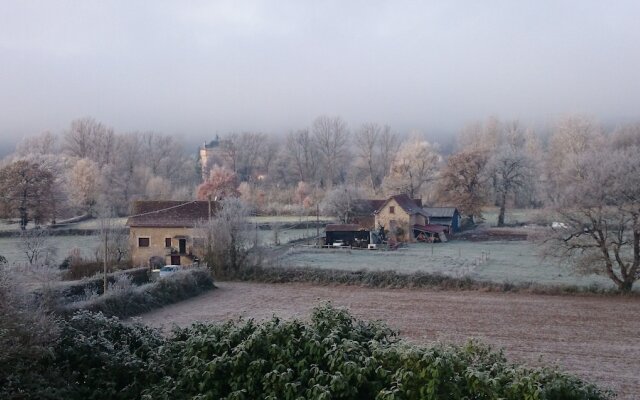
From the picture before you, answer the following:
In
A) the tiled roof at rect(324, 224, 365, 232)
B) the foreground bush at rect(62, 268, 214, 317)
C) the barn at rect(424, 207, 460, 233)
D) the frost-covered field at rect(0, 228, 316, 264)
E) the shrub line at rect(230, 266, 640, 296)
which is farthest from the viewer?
the barn at rect(424, 207, 460, 233)

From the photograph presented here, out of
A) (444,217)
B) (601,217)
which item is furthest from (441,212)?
(601,217)

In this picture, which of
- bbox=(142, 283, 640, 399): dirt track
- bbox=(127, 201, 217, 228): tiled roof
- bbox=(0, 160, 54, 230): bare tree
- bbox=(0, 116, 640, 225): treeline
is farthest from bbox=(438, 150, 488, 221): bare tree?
bbox=(0, 160, 54, 230): bare tree

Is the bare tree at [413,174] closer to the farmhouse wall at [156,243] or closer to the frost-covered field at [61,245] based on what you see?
the frost-covered field at [61,245]

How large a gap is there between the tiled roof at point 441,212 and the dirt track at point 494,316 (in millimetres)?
24605

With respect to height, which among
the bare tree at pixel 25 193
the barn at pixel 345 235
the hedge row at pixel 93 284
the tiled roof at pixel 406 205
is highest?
the bare tree at pixel 25 193

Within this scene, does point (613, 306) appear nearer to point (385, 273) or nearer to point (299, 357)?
point (385, 273)

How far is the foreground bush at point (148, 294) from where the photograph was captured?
69.6 feet

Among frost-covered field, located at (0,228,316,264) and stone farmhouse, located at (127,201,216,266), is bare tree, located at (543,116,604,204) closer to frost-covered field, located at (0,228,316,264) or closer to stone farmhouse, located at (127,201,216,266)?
frost-covered field, located at (0,228,316,264)

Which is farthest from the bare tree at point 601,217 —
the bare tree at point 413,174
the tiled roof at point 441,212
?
the bare tree at point 413,174

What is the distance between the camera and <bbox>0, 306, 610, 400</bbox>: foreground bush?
7461mm

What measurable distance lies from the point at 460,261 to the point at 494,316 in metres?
13.1

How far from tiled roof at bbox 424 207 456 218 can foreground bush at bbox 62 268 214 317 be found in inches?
1065

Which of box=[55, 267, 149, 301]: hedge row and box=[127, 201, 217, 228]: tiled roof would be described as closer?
box=[55, 267, 149, 301]: hedge row

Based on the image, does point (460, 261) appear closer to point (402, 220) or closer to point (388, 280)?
point (388, 280)
